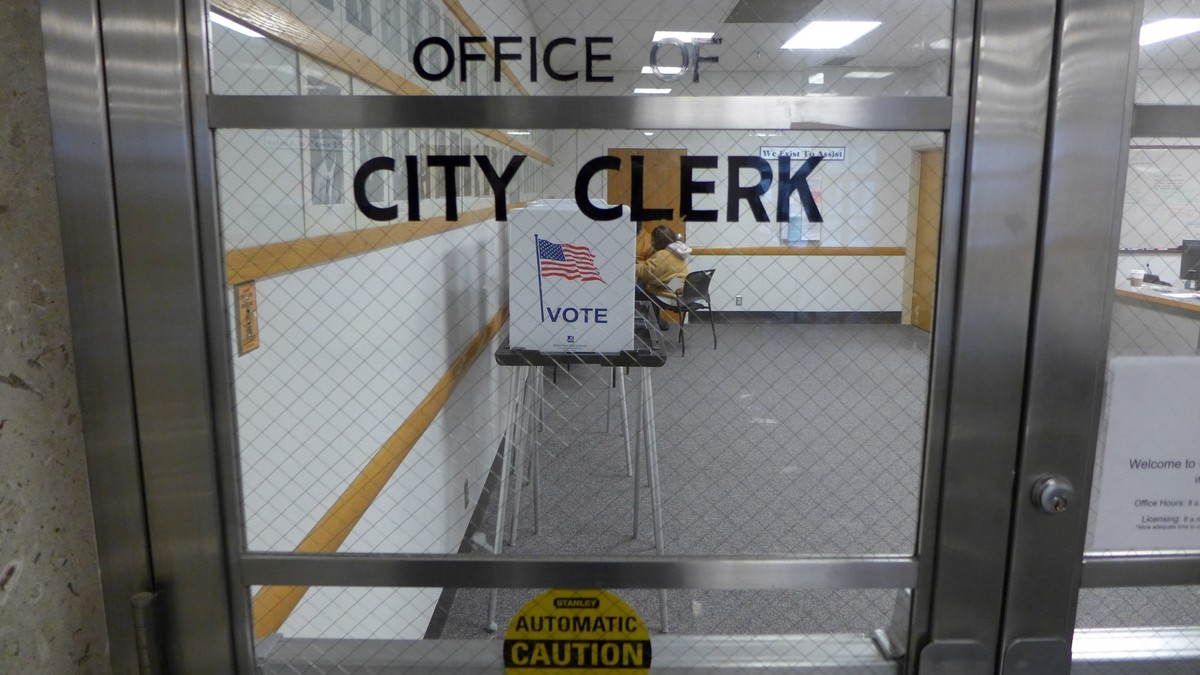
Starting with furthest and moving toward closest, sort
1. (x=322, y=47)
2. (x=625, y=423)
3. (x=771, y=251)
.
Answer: (x=625, y=423) → (x=322, y=47) → (x=771, y=251)

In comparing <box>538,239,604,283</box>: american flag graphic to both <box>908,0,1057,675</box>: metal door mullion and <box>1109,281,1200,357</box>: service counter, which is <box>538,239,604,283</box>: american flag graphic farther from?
<box>1109,281,1200,357</box>: service counter

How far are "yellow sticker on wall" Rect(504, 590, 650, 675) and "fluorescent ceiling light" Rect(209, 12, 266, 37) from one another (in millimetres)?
940

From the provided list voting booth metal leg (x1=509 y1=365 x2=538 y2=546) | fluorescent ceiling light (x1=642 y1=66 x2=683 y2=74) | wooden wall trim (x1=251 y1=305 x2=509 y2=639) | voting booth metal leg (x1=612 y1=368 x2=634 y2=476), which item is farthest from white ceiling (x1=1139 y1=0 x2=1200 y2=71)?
voting booth metal leg (x1=612 y1=368 x2=634 y2=476)

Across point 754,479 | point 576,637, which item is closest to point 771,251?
point 576,637

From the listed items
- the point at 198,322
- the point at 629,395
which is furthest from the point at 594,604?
the point at 629,395

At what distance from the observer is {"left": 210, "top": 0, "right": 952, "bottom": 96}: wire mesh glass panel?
2.98 ft

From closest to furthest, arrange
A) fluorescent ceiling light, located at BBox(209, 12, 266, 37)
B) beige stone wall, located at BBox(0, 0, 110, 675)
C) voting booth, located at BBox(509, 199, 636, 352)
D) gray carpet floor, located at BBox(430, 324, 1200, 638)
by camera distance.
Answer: beige stone wall, located at BBox(0, 0, 110, 675) < fluorescent ceiling light, located at BBox(209, 12, 266, 37) < voting booth, located at BBox(509, 199, 636, 352) < gray carpet floor, located at BBox(430, 324, 1200, 638)

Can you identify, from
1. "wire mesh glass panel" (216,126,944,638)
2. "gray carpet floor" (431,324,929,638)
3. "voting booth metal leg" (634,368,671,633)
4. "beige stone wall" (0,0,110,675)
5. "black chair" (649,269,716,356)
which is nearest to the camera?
"beige stone wall" (0,0,110,675)

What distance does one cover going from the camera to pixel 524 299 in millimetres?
1594

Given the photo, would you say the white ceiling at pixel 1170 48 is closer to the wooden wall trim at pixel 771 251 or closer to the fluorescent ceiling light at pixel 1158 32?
the fluorescent ceiling light at pixel 1158 32

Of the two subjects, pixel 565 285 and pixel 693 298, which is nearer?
pixel 693 298

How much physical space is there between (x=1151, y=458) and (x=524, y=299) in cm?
110

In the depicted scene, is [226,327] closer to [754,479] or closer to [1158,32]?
[1158,32]

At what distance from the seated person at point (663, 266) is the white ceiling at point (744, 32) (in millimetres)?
233
